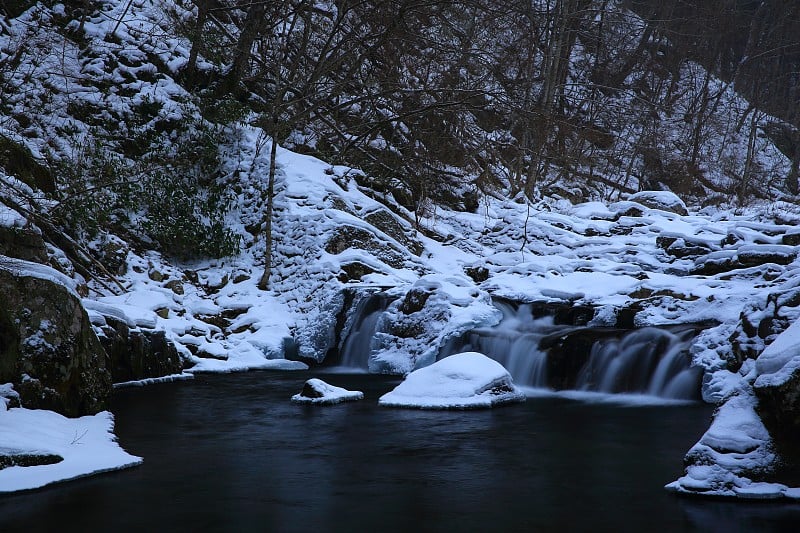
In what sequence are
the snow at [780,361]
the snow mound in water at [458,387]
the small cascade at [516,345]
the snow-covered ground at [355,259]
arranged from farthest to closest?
the snow-covered ground at [355,259], the small cascade at [516,345], the snow mound in water at [458,387], the snow at [780,361]

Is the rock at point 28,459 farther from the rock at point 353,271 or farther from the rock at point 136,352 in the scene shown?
the rock at point 353,271

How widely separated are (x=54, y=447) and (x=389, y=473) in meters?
2.61

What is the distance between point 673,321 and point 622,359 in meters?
1.22

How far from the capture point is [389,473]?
Result: 557 cm

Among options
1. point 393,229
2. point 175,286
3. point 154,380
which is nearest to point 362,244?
point 393,229

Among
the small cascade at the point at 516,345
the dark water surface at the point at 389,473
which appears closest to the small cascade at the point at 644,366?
the small cascade at the point at 516,345

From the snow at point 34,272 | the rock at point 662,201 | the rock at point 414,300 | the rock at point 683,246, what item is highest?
the rock at point 662,201

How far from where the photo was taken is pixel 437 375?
8812 millimetres

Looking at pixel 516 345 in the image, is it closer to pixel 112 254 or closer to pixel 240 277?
pixel 240 277

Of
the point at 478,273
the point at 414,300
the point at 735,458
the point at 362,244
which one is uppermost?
the point at 362,244

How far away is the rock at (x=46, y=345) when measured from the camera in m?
6.09

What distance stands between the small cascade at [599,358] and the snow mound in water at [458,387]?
111 centimetres

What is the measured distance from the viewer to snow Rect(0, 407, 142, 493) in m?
4.96

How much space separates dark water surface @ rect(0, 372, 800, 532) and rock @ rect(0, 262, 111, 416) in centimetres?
63
